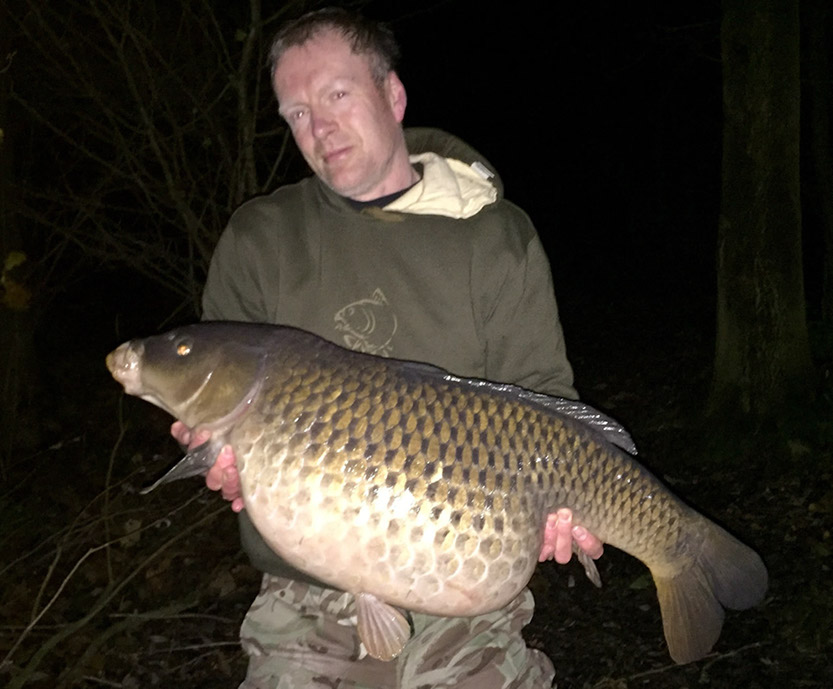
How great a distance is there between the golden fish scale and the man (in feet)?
0.84

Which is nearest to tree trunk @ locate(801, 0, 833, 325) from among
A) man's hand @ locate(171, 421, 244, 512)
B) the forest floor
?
the forest floor

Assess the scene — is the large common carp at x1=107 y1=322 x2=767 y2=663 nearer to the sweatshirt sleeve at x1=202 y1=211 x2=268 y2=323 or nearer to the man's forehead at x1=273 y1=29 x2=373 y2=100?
the sweatshirt sleeve at x1=202 y1=211 x2=268 y2=323

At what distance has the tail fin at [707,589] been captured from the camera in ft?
7.27

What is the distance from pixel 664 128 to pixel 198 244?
1887cm

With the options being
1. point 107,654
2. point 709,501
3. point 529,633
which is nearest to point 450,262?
point 529,633

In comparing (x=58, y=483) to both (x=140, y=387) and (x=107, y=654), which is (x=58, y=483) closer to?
(x=107, y=654)

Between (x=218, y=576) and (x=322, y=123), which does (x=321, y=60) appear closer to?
(x=322, y=123)

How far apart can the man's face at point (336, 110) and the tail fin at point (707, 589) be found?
1368 mm

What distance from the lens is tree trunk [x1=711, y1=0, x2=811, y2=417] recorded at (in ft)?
16.9

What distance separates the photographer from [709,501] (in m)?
5.37

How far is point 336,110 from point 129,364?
90 cm

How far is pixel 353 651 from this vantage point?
2174 millimetres

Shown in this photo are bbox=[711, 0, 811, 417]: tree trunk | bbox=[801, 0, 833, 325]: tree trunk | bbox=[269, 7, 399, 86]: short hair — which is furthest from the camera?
bbox=[801, 0, 833, 325]: tree trunk

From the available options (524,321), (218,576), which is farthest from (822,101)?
(524,321)
